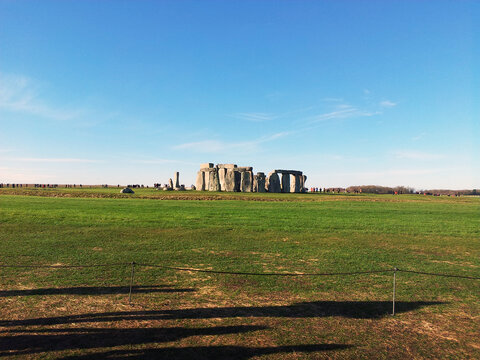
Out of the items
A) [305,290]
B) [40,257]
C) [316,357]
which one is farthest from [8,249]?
[316,357]

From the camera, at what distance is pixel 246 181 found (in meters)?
46.0

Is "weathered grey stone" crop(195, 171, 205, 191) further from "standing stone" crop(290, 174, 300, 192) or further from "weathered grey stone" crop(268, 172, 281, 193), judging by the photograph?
"standing stone" crop(290, 174, 300, 192)

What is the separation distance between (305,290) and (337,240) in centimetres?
614

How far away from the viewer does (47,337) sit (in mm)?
5059

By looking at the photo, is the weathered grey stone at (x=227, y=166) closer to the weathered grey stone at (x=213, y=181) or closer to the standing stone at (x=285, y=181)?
the weathered grey stone at (x=213, y=181)

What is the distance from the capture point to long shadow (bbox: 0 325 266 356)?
15.8ft

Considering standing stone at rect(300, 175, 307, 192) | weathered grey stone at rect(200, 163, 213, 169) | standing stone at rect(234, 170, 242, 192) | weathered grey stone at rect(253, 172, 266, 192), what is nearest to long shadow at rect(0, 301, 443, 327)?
standing stone at rect(234, 170, 242, 192)

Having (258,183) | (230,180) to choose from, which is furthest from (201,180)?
(258,183)

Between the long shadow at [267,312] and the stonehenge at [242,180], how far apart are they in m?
39.3

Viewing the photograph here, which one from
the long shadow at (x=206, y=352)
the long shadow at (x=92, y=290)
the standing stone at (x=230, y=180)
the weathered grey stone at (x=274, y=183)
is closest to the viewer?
the long shadow at (x=206, y=352)

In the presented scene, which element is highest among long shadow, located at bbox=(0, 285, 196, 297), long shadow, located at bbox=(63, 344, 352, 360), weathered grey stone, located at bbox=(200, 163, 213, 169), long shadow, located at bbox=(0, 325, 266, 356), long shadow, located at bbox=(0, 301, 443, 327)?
weathered grey stone, located at bbox=(200, 163, 213, 169)

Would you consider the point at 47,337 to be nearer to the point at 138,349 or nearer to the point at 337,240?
the point at 138,349

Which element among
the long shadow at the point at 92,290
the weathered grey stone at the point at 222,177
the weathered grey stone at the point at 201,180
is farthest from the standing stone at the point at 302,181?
the long shadow at the point at 92,290

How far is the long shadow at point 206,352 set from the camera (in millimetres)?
4613
